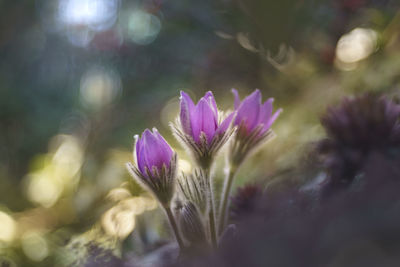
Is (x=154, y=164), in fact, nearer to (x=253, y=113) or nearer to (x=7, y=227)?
(x=253, y=113)

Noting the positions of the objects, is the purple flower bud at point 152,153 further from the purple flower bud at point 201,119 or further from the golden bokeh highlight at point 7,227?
the golden bokeh highlight at point 7,227

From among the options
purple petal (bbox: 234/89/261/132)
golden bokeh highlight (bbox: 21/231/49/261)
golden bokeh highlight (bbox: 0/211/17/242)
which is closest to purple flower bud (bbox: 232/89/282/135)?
purple petal (bbox: 234/89/261/132)

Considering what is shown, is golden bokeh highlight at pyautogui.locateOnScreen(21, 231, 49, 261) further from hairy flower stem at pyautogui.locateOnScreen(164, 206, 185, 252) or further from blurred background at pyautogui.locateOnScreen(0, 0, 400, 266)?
hairy flower stem at pyautogui.locateOnScreen(164, 206, 185, 252)

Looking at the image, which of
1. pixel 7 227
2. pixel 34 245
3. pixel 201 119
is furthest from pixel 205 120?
pixel 7 227

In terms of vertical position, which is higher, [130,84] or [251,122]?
[130,84]

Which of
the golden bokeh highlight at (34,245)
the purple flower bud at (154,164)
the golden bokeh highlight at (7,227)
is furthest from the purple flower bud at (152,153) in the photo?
the golden bokeh highlight at (7,227)

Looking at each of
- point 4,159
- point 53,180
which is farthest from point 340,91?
point 4,159
